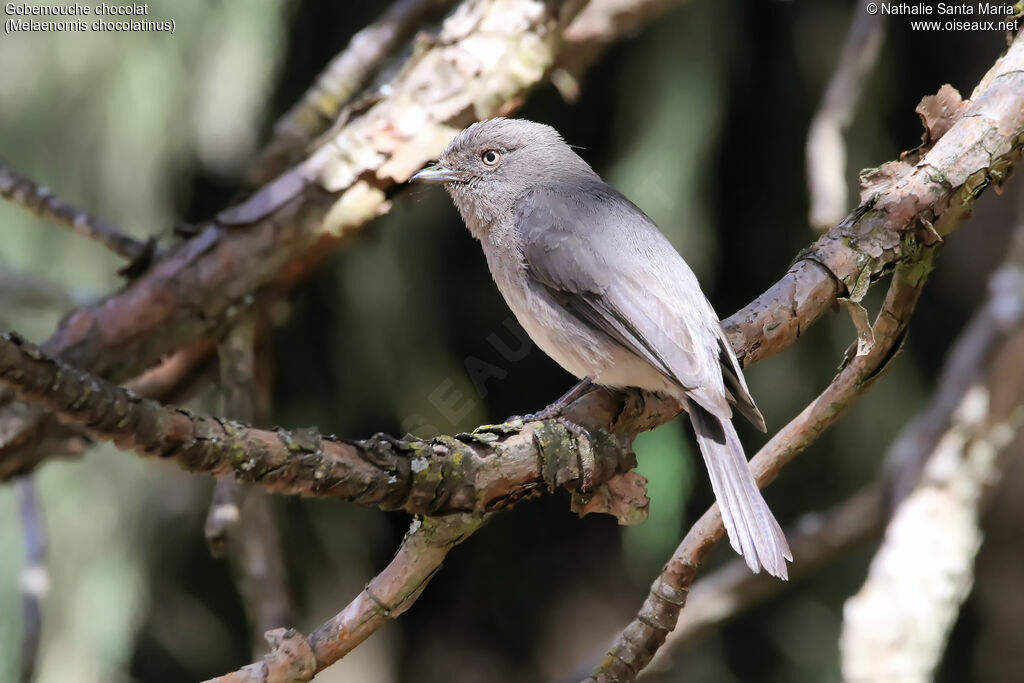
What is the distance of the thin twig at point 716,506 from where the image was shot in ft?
8.00

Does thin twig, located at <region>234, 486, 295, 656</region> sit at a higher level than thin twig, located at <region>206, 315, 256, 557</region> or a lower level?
lower

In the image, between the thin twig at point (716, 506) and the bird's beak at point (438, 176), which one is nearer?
the thin twig at point (716, 506)

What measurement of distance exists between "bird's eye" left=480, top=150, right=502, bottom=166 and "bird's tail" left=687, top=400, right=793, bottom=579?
4.11 ft

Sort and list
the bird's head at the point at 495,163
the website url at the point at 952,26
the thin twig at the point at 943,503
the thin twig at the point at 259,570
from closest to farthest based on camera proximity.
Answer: the bird's head at the point at 495,163 → the thin twig at the point at 943,503 → the thin twig at the point at 259,570 → the website url at the point at 952,26

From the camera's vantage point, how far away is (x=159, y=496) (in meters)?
4.25

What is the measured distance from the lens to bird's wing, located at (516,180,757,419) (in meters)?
2.53

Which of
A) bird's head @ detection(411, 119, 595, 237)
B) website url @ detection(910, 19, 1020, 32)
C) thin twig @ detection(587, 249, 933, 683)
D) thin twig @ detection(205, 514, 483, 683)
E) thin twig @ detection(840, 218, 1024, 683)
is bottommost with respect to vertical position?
thin twig @ detection(840, 218, 1024, 683)

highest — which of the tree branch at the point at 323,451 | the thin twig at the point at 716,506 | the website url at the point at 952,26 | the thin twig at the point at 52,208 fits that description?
the thin twig at the point at 52,208

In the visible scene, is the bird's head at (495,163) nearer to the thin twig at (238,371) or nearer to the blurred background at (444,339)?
the blurred background at (444,339)

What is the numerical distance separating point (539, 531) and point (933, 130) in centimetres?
287

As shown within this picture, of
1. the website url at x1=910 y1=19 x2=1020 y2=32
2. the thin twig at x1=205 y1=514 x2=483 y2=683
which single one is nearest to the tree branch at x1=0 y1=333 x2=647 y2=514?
the thin twig at x1=205 y1=514 x2=483 y2=683

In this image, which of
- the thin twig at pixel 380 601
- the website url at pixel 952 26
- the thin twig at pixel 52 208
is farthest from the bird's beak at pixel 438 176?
the website url at pixel 952 26

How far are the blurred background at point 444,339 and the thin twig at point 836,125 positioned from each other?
24.9 inches

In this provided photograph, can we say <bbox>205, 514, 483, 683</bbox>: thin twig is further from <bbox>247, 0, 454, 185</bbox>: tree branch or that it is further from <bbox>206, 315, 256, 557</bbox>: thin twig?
<bbox>247, 0, 454, 185</bbox>: tree branch
